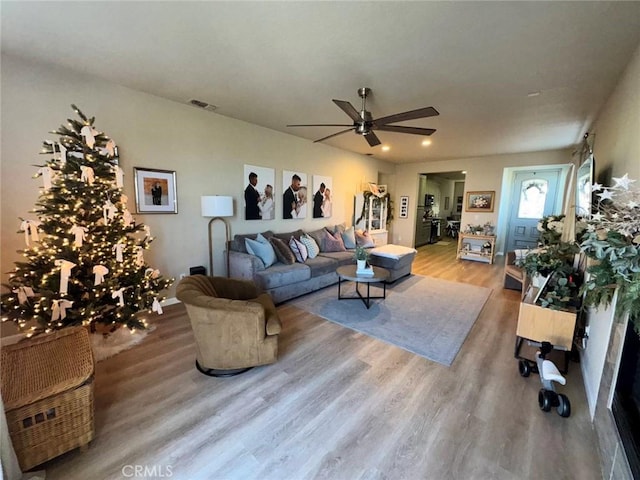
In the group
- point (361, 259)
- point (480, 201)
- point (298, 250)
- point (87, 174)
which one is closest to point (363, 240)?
point (298, 250)

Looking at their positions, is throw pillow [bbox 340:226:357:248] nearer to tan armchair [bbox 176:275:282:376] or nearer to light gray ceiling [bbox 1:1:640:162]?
light gray ceiling [bbox 1:1:640:162]

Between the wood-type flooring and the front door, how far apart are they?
5.28 meters

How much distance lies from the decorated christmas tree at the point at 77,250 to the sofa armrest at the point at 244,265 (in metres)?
1.24

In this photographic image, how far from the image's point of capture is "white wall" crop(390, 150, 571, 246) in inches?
232

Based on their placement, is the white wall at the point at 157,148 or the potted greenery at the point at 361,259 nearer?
the white wall at the point at 157,148

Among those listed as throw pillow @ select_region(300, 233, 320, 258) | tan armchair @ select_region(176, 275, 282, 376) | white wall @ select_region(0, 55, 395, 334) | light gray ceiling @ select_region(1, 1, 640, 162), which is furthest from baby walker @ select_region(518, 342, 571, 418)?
white wall @ select_region(0, 55, 395, 334)

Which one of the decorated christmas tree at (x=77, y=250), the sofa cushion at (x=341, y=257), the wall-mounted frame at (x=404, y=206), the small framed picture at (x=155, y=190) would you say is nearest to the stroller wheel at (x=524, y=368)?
the sofa cushion at (x=341, y=257)

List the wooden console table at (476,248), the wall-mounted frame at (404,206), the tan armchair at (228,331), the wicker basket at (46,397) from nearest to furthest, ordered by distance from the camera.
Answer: the wicker basket at (46,397), the tan armchair at (228,331), the wooden console table at (476,248), the wall-mounted frame at (404,206)

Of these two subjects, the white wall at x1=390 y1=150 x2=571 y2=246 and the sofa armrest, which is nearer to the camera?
the sofa armrest

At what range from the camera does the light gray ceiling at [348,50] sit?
1.78 metres

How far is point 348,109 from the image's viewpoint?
2.57 m

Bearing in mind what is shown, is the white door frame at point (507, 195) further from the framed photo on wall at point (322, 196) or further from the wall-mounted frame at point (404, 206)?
the framed photo on wall at point (322, 196)

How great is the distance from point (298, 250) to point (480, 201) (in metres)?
5.24

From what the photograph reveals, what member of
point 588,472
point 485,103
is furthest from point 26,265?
point 485,103
